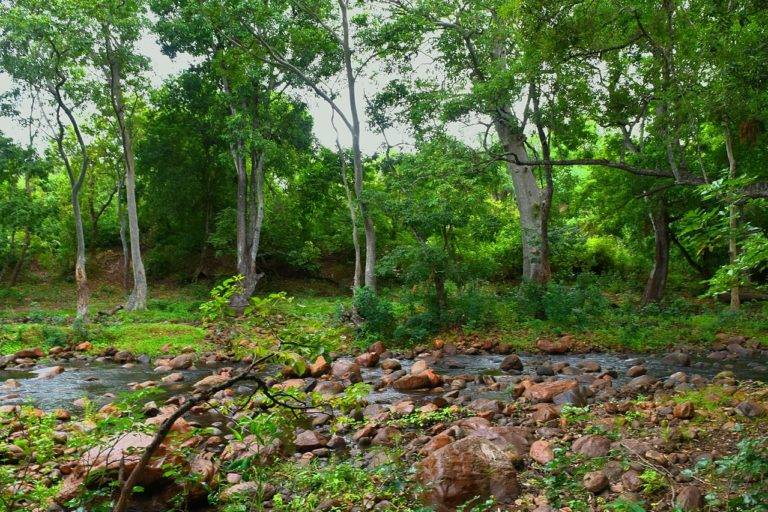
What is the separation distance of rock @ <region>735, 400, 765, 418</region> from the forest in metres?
0.05

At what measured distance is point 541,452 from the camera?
5531 mm

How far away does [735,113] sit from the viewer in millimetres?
7391

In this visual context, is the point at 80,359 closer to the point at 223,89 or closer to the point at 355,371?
the point at 355,371

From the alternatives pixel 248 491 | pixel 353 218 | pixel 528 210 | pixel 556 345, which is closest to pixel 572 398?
pixel 248 491

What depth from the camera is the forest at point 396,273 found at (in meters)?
4.62

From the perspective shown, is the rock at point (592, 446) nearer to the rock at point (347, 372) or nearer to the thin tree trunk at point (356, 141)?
the rock at point (347, 372)

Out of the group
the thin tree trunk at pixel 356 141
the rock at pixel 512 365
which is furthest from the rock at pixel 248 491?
the thin tree trunk at pixel 356 141

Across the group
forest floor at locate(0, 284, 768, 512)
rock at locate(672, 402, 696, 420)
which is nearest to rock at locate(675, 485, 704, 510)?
forest floor at locate(0, 284, 768, 512)

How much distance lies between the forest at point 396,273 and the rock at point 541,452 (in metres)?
0.06

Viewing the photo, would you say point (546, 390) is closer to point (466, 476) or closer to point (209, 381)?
point (466, 476)

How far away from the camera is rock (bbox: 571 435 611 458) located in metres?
5.36

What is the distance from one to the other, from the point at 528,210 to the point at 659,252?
4.51 meters

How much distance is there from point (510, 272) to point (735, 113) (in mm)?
18336

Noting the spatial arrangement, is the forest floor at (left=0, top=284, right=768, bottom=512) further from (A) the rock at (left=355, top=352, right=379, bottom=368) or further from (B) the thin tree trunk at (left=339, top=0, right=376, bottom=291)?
(B) the thin tree trunk at (left=339, top=0, right=376, bottom=291)
